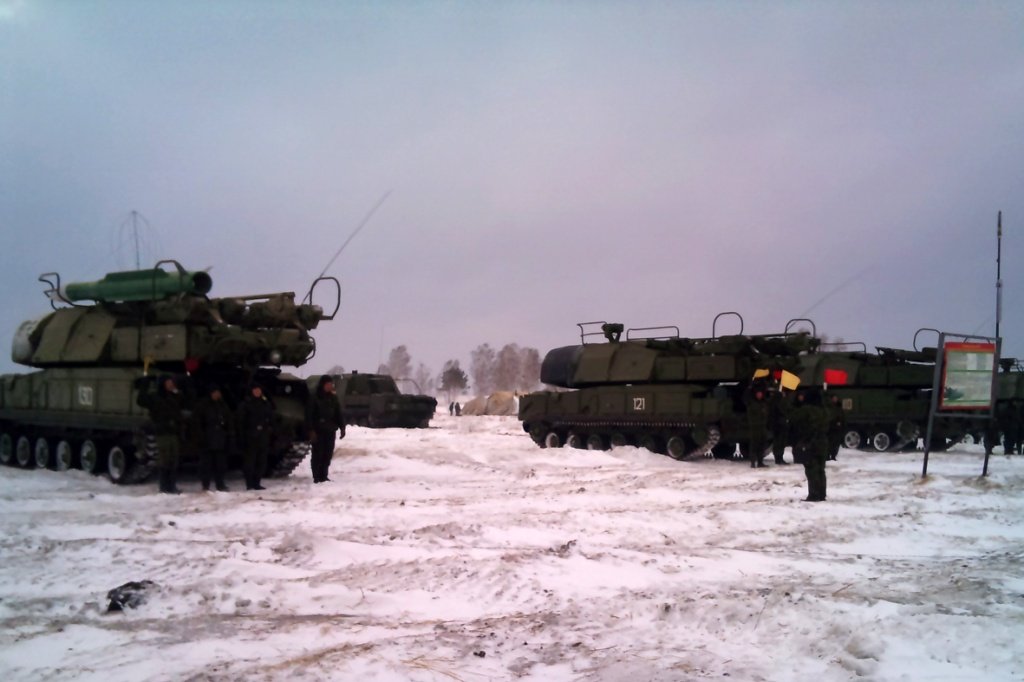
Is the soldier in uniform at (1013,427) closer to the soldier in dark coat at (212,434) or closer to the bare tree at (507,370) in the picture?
the soldier in dark coat at (212,434)

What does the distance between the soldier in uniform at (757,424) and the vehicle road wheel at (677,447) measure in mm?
2085

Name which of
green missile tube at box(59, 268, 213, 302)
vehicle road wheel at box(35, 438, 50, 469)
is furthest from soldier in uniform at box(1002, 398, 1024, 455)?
vehicle road wheel at box(35, 438, 50, 469)

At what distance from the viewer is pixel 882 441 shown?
2508 centimetres

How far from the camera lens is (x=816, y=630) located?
5.62 meters

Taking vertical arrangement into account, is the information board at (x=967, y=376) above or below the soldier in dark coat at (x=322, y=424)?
above

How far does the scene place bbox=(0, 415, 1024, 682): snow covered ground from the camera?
16.6ft

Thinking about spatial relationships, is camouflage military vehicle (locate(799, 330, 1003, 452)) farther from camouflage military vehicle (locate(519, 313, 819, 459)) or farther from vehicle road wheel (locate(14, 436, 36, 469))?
vehicle road wheel (locate(14, 436, 36, 469))

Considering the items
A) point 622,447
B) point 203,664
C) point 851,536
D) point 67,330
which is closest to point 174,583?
point 203,664

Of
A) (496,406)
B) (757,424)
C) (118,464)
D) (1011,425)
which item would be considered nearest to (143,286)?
(118,464)

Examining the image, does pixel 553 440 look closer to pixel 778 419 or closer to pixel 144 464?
pixel 778 419

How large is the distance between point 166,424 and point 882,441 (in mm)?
19664

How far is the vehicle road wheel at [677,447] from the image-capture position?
2083cm

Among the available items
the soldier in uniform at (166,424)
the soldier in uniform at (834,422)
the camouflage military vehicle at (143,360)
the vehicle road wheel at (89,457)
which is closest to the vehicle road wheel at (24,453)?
the camouflage military vehicle at (143,360)

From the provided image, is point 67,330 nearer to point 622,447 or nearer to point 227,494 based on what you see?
point 227,494
